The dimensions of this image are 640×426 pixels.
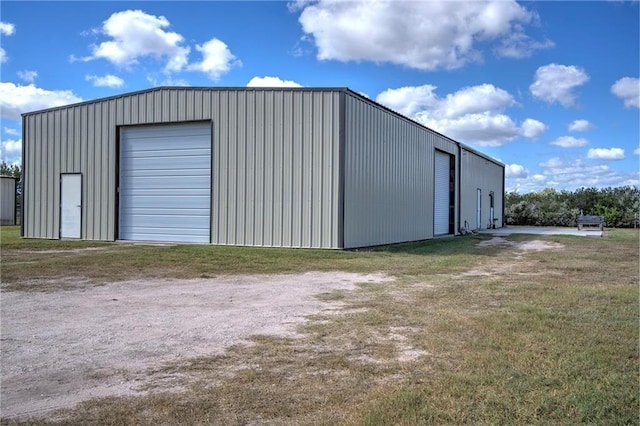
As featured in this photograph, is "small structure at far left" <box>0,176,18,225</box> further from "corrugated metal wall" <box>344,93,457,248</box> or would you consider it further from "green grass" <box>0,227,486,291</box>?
"corrugated metal wall" <box>344,93,457,248</box>

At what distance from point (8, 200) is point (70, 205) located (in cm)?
2137

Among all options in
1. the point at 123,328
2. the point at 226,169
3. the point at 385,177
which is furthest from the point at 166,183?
the point at 123,328

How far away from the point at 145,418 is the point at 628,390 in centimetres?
342

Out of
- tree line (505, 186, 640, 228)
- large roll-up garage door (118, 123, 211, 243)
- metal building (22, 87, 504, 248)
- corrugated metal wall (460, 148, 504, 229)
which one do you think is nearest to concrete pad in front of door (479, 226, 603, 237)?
corrugated metal wall (460, 148, 504, 229)

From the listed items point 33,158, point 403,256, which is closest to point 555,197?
point 403,256

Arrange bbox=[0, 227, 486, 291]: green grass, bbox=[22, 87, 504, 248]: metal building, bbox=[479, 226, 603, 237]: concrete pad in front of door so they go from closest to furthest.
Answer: bbox=[0, 227, 486, 291]: green grass, bbox=[22, 87, 504, 248]: metal building, bbox=[479, 226, 603, 237]: concrete pad in front of door

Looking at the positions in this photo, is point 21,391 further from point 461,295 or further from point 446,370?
point 461,295

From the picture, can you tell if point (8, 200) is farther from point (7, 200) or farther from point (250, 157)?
point (250, 157)

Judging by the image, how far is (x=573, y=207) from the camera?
41.9 metres

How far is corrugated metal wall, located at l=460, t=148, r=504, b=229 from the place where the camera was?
2906cm

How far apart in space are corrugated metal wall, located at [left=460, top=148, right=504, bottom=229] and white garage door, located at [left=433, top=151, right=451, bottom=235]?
6.89ft

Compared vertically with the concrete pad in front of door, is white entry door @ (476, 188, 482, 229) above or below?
above

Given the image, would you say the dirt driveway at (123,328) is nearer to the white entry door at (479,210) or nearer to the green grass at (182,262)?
the green grass at (182,262)

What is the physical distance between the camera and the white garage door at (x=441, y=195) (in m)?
24.8
